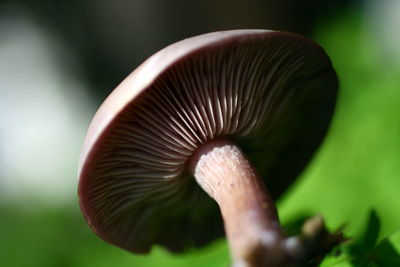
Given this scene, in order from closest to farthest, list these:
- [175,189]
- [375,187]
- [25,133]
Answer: [175,189] → [375,187] → [25,133]

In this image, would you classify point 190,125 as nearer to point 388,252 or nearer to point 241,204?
point 241,204

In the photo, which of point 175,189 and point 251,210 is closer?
point 251,210

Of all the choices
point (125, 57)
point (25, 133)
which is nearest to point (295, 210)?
point (125, 57)

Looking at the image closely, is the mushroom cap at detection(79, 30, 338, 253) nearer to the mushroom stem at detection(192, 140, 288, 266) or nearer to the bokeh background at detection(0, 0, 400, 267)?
the mushroom stem at detection(192, 140, 288, 266)

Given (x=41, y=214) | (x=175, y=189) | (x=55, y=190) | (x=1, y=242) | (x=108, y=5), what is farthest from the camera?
(x=108, y=5)

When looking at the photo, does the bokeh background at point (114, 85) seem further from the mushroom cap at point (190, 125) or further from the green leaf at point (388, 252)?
the mushroom cap at point (190, 125)

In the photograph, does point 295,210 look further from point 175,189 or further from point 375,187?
point 175,189
